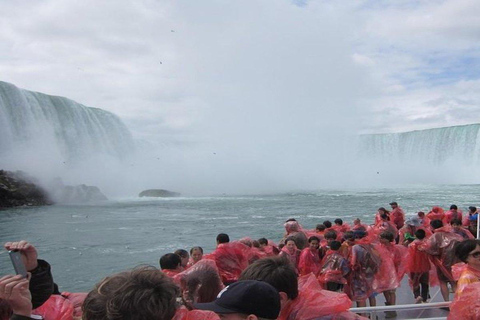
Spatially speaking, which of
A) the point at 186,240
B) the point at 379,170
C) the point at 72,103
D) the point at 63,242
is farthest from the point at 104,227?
the point at 379,170

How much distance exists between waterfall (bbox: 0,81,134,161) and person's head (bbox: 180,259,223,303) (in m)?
41.1

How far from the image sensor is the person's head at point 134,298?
1478 millimetres

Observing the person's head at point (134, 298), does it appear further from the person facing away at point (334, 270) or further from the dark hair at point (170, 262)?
the person facing away at point (334, 270)

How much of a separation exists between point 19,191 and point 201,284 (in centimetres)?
3594

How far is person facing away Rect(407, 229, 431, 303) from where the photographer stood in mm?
5500

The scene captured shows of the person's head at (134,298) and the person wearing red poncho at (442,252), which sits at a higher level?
the person's head at (134,298)

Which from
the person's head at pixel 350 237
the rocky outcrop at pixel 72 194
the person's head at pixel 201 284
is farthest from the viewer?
the rocky outcrop at pixel 72 194

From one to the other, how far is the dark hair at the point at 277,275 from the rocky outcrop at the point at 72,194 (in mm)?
38650

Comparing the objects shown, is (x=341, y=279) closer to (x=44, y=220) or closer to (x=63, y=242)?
(x=63, y=242)

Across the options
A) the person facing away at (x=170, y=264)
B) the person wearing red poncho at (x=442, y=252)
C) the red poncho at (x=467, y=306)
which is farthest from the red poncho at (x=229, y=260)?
the red poncho at (x=467, y=306)

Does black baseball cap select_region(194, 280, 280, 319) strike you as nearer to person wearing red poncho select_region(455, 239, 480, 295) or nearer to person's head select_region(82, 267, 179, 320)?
person's head select_region(82, 267, 179, 320)

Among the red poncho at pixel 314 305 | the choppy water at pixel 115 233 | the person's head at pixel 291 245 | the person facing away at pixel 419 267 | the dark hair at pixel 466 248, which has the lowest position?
the choppy water at pixel 115 233

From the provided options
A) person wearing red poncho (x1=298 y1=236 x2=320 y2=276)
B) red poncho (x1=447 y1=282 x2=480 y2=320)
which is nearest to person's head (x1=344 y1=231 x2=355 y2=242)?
person wearing red poncho (x1=298 y1=236 x2=320 y2=276)

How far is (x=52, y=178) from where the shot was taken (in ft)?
132
